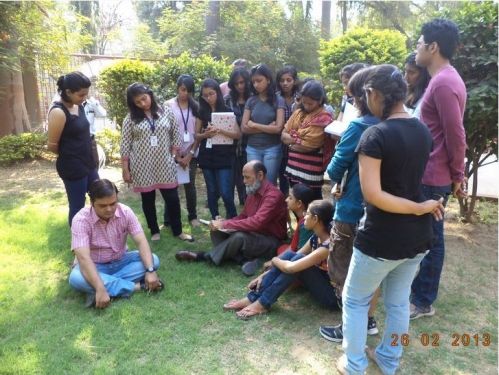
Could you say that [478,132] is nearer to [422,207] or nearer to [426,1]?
[422,207]

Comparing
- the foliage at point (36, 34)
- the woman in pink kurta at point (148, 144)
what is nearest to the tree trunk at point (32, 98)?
the foliage at point (36, 34)

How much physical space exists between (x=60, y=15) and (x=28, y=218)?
5841 mm

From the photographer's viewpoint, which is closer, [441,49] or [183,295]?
[441,49]

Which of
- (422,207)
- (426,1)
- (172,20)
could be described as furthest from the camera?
(426,1)

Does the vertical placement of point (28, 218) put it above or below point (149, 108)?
below

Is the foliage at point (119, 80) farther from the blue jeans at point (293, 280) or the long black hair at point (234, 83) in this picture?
the blue jeans at point (293, 280)

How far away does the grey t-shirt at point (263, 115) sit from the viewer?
13.8 feet

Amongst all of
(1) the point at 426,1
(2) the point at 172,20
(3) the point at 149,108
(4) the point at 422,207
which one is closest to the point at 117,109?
(3) the point at 149,108

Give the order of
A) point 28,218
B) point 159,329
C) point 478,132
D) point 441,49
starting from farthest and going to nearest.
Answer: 1. point 28,218
2. point 478,132
3. point 159,329
4. point 441,49

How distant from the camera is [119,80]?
6805 mm

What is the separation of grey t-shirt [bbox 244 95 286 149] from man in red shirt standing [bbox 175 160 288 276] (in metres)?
0.52

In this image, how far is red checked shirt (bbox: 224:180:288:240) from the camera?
3734mm

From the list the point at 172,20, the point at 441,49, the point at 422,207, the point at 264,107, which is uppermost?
the point at 172,20

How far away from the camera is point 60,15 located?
9.08m
